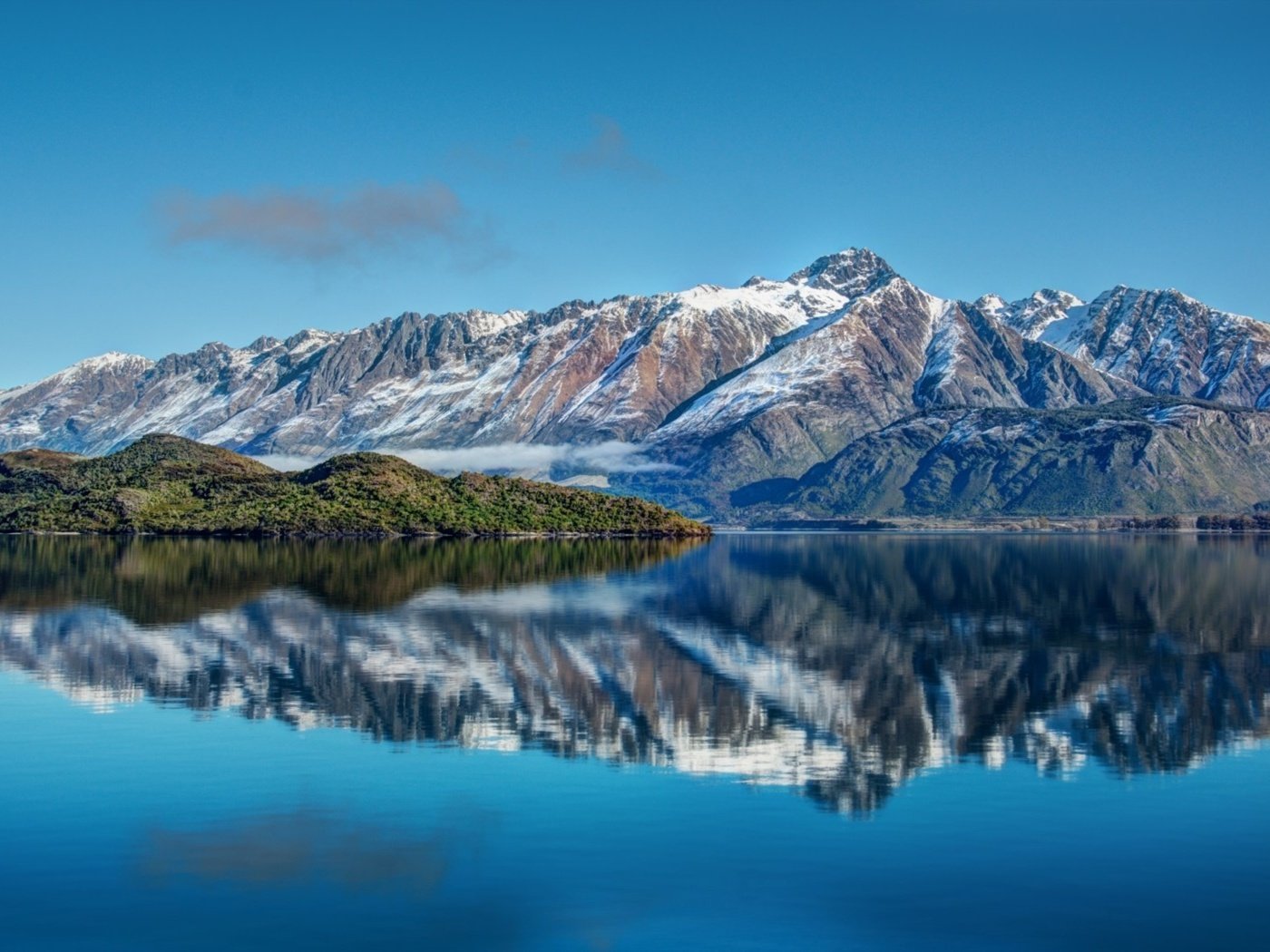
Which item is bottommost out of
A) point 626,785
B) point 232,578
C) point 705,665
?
point 626,785

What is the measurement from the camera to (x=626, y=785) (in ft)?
156

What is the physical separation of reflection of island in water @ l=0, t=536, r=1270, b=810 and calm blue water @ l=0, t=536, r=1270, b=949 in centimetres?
38

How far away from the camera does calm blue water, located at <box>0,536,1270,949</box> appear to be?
3469cm

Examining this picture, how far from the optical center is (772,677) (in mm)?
72938

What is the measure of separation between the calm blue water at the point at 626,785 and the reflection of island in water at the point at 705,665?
0.38m

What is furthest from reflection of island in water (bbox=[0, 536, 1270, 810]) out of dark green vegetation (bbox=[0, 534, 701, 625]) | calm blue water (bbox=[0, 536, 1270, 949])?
dark green vegetation (bbox=[0, 534, 701, 625])

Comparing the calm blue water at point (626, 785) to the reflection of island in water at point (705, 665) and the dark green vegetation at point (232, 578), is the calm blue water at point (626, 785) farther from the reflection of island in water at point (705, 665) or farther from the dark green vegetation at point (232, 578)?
the dark green vegetation at point (232, 578)

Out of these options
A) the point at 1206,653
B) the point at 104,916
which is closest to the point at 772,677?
the point at 1206,653

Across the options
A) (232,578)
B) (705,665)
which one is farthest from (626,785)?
(232,578)

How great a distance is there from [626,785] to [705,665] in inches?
1229

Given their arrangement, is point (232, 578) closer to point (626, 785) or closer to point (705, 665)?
point (705, 665)

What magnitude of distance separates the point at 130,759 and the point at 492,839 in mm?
18773

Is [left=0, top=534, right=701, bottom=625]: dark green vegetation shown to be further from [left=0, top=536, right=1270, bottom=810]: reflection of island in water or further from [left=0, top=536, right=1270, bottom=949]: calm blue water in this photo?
[left=0, top=536, right=1270, bottom=949]: calm blue water

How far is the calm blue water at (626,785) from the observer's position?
34.7m
